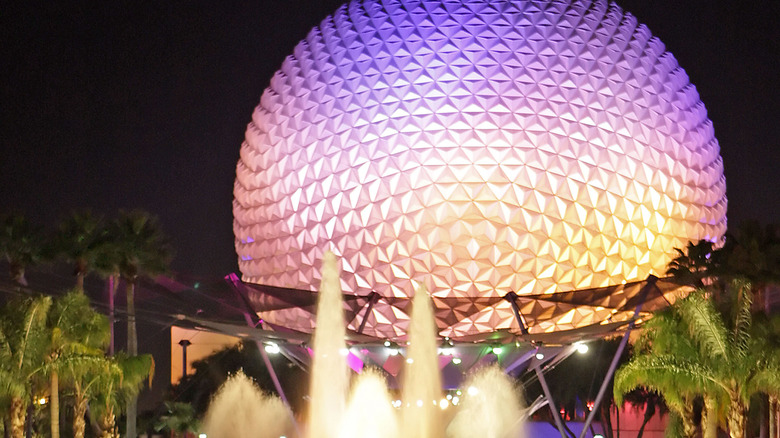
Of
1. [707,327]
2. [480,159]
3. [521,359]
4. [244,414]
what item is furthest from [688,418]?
[244,414]

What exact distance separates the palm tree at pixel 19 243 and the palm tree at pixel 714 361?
17.8 meters

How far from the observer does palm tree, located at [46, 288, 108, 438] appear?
80.8 ft

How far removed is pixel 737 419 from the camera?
827 inches

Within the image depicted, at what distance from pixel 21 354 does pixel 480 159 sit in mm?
16693

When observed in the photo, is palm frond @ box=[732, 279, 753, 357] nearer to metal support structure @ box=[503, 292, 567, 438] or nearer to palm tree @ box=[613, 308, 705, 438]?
palm tree @ box=[613, 308, 705, 438]

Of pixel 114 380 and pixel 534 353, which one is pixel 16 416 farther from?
pixel 534 353

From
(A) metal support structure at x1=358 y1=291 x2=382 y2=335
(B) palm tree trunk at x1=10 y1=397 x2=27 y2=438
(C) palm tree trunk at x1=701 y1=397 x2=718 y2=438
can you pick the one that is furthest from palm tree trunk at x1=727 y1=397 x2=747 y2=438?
(B) palm tree trunk at x1=10 y1=397 x2=27 y2=438

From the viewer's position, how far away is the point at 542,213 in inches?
1375

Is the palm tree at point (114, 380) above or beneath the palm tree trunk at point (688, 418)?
above

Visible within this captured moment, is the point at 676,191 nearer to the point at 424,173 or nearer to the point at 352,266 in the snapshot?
the point at 424,173

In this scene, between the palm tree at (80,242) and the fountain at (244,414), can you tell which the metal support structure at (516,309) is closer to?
the palm tree at (80,242)

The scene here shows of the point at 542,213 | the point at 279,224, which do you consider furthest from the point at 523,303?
the point at 279,224

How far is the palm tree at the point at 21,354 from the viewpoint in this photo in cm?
2391

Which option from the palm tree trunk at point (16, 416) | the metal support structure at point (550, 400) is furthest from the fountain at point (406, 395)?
the palm tree trunk at point (16, 416)
